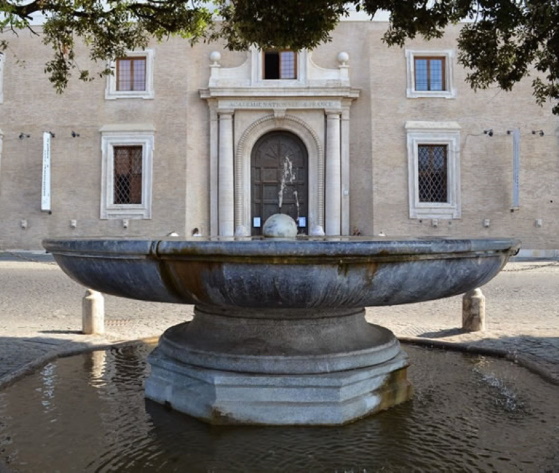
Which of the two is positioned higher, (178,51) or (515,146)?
(178,51)

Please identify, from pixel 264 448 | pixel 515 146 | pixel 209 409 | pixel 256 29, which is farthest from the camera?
pixel 515 146

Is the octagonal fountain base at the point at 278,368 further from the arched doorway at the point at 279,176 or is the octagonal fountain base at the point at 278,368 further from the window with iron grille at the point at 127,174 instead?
the window with iron grille at the point at 127,174

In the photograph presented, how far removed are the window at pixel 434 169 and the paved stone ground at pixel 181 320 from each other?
7.01 meters

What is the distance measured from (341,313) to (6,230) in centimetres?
1821

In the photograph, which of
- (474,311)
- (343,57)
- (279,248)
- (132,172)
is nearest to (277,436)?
(279,248)

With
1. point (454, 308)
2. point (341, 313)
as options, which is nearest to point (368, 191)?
point (454, 308)

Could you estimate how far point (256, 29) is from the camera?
6238mm

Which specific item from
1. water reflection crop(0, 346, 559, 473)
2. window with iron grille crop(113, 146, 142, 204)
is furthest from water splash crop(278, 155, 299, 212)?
water reflection crop(0, 346, 559, 473)

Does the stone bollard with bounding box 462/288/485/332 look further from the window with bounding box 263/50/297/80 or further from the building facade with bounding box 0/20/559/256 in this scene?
the window with bounding box 263/50/297/80

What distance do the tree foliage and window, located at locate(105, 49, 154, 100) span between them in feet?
36.2

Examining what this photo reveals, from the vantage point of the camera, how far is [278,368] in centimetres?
268

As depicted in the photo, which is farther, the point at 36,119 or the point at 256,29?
the point at 36,119

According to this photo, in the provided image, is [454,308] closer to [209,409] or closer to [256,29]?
[256,29]

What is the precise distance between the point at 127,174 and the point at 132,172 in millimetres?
200
